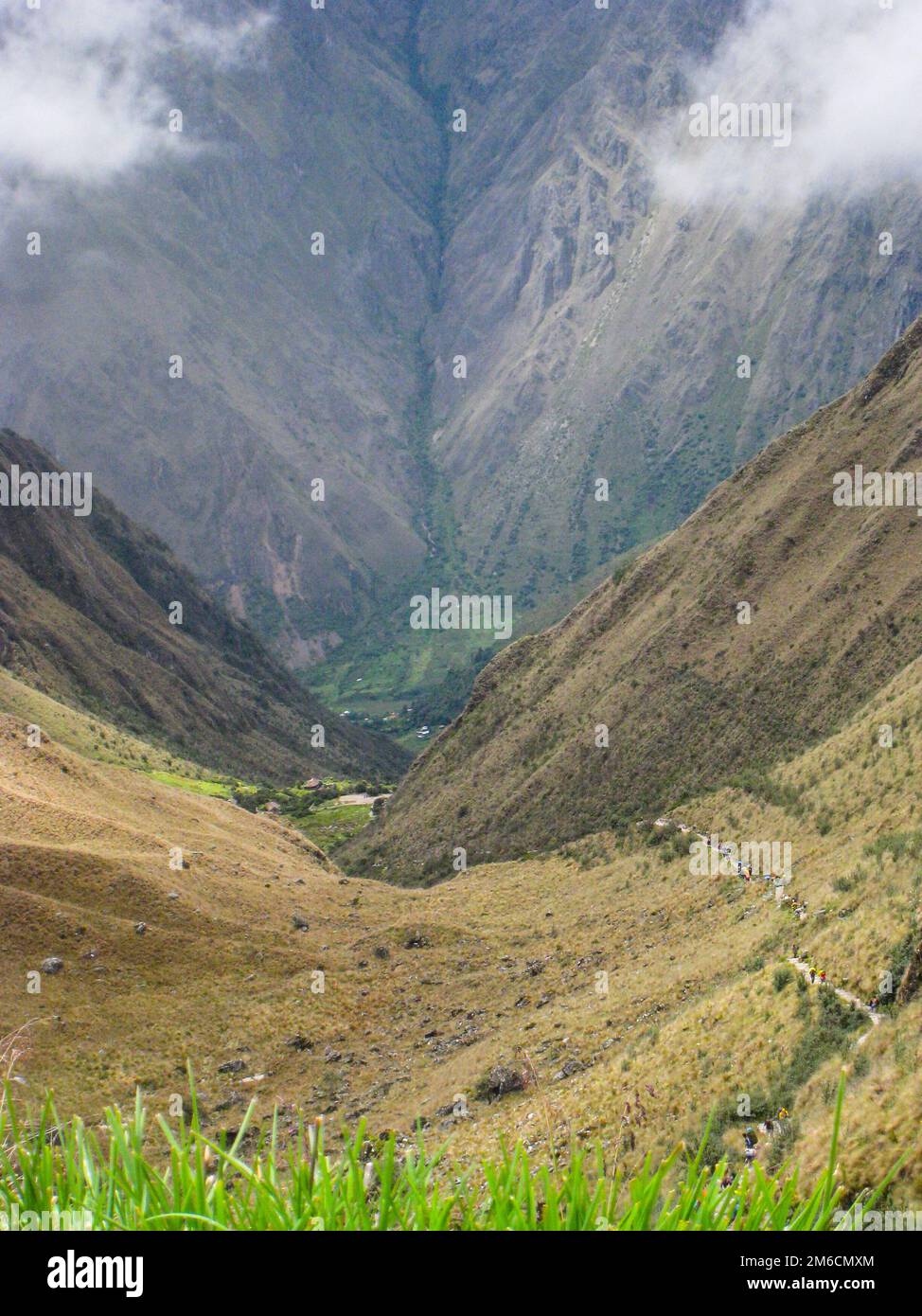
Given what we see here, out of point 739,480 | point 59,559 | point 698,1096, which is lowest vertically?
point 698,1096

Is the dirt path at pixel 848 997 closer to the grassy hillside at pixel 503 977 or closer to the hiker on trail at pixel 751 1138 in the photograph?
the grassy hillside at pixel 503 977

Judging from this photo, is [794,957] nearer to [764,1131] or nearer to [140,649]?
[764,1131]

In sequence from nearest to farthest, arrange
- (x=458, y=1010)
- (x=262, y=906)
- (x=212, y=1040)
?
1. (x=212, y=1040)
2. (x=458, y=1010)
3. (x=262, y=906)

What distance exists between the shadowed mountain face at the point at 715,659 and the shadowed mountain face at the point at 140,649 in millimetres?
50302

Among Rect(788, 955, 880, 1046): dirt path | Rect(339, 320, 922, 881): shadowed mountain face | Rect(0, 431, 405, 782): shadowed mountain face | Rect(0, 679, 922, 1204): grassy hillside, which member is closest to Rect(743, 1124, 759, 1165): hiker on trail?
Rect(0, 679, 922, 1204): grassy hillside

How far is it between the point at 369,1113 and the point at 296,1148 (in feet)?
92.9

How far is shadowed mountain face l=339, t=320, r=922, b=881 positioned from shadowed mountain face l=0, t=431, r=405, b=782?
1980 inches

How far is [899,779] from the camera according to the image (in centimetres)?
3512

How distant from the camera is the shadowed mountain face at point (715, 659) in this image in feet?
184

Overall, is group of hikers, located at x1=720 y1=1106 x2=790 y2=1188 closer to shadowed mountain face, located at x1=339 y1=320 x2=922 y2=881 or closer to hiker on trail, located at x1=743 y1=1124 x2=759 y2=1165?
hiker on trail, located at x1=743 y1=1124 x2=759 y2=1165

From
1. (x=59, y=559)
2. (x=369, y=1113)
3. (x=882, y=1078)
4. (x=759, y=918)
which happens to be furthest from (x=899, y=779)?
(x=59, y=559)

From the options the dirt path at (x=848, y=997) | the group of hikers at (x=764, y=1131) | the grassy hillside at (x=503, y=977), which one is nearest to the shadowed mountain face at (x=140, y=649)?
the grassy hillside at (x=503, y=977)

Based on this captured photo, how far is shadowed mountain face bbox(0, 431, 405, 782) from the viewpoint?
11844 centimetres

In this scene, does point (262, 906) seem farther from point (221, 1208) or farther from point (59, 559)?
point (59, 559)
